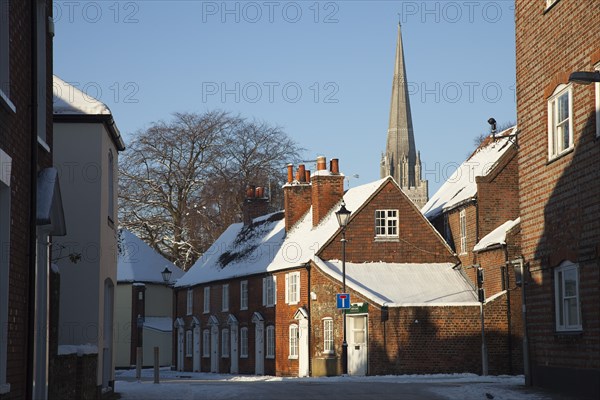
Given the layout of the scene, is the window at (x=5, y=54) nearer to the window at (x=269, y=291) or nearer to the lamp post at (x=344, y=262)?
the lamp post at (x=344, y=262)

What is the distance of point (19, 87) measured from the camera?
12062 mm

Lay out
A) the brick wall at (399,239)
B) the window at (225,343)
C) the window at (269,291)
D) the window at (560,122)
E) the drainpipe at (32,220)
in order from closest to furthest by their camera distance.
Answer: the drainpipe at (32,220) < the window at (560,122) < the brick wall at (399,239) < the window at (269,291) < the window at (225,343)

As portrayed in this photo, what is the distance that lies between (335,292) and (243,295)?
30.8 ft

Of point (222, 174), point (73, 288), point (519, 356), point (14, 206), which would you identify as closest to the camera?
point (14, 206)

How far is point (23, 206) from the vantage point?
39.5ft

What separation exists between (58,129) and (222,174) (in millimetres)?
41657

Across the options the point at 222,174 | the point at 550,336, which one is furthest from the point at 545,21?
the point at 222,174

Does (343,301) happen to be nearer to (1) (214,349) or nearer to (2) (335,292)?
(2) (335,292)

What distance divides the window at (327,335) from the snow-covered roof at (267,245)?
271cm

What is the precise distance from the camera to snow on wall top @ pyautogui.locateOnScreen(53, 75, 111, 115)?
18.7 metres

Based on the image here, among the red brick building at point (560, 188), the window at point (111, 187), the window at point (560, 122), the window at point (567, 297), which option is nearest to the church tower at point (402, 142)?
the red brick building at point (560, 188)

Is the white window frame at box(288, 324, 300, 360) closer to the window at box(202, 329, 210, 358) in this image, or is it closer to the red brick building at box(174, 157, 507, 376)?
the red brick building at box(174, 157, 507, 376)

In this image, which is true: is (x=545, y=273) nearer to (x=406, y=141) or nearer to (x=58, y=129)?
(x=58, y=129)

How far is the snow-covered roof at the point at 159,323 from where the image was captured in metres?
60.1
